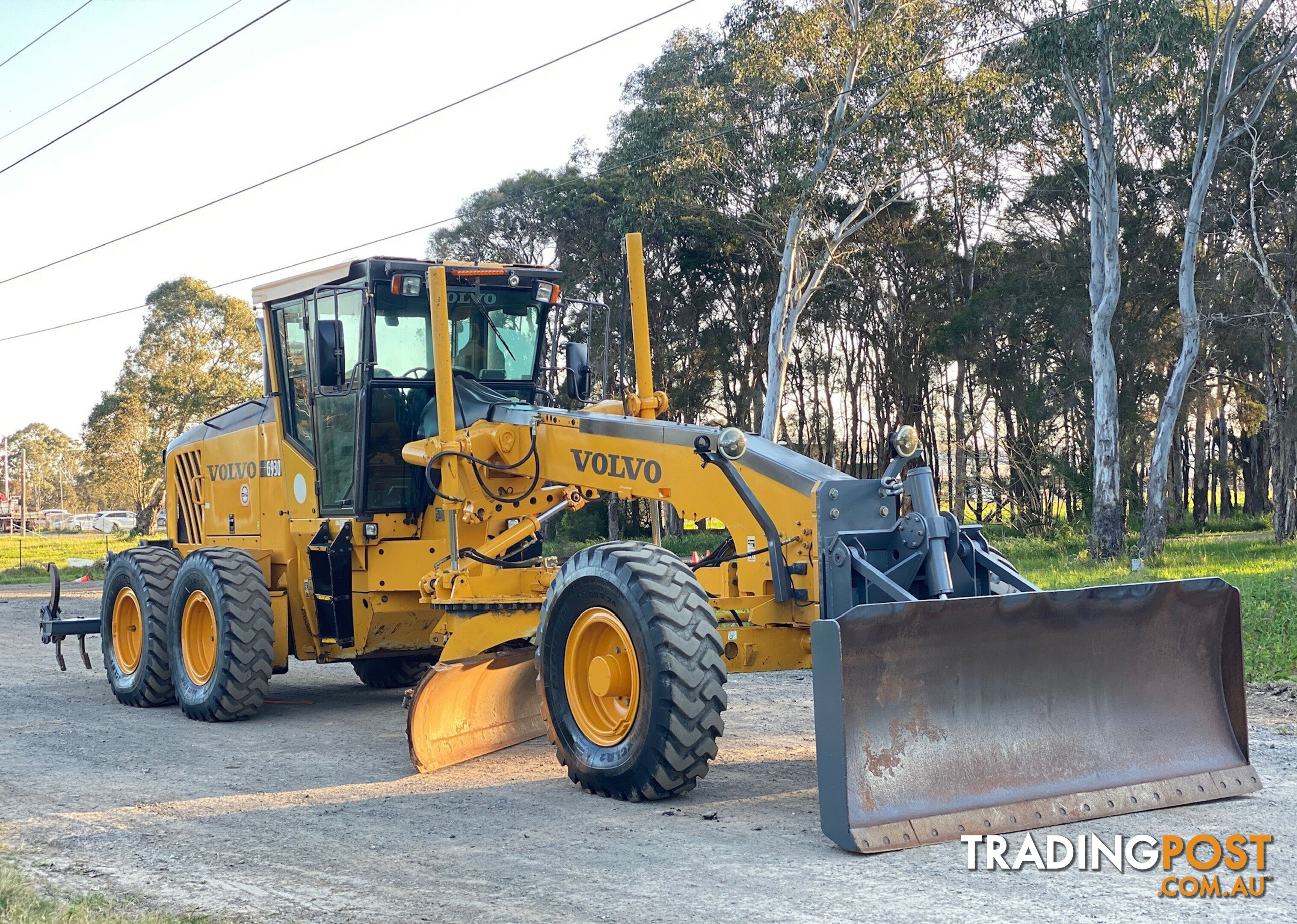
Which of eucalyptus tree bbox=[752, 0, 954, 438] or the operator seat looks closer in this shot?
the operator seat

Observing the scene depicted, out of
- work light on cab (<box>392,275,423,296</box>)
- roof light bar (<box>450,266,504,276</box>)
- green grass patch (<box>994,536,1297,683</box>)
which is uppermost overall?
roof light bar (<box>450,266,504,276</box>)

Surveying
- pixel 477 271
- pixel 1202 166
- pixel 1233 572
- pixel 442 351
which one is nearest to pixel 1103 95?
pixel 1202 166

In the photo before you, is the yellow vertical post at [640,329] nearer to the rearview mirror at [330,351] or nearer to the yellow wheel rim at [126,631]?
the rearview mirror at [330,351]

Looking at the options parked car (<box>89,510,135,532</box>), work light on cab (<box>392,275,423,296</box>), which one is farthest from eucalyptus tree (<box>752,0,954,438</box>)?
parked car (<box>89,510,135,532</box>)

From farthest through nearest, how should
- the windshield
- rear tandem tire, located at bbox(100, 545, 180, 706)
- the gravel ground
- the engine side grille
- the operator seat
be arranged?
the engine side grille → rear tandem tire, located at bbox(100, 545, 180, 706) → the windshield → the operator seat → the gravel ground

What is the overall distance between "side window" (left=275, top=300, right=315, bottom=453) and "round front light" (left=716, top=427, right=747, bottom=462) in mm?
4364

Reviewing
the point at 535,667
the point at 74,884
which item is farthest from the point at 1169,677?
the point at 74,884

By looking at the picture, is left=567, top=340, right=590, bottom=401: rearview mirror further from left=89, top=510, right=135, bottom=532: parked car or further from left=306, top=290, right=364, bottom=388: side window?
left=89, top=510, right=135, bottom=532: parked car

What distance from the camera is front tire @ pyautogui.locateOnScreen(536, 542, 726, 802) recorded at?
637 cm

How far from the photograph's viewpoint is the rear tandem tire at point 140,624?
10555 millimetres

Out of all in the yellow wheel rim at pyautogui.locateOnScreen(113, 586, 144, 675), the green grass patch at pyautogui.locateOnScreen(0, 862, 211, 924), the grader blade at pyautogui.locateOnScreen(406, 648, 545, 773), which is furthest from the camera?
the yellow wheel rim at pyautogui.locateOnScreen(113, 586, 144, 675)

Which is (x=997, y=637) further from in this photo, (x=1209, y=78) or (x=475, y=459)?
(x=1209, y=78)

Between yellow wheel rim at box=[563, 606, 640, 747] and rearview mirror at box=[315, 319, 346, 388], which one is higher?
rearview mirror at box=[315, 319, 346, 388]

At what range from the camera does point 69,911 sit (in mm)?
4883
